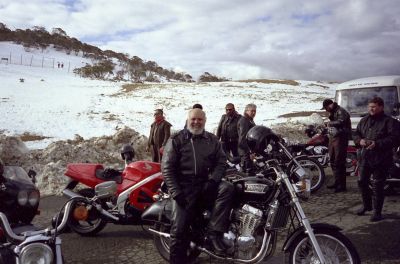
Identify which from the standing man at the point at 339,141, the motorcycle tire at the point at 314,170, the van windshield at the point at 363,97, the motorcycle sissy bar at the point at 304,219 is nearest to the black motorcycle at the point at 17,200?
the motorcycle sissy bar at the point at 304,219

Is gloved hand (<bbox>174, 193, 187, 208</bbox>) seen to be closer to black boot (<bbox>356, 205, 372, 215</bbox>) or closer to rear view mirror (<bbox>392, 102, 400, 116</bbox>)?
black boot (<bbox>356, 205, 372, 215</bbox>)

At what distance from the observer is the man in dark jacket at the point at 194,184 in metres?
3.89

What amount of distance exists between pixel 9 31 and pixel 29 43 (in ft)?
28.4

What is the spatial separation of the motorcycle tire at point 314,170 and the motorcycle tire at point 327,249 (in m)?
4.03

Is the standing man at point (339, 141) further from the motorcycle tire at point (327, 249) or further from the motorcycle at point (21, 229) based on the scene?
the motorcycle at point (21, 229)

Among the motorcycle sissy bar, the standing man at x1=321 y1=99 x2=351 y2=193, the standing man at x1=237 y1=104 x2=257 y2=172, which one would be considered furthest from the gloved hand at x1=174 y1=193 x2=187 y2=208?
the standing man at x1=321 y1=99 x2=351 y2=193

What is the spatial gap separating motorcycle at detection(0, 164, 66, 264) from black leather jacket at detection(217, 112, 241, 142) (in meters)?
5.57

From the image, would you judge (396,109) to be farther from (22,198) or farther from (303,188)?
(22,198)

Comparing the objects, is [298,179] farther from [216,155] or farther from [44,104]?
[44,104]

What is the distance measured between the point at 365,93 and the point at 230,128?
4391 mm

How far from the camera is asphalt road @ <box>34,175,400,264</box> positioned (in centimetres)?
470

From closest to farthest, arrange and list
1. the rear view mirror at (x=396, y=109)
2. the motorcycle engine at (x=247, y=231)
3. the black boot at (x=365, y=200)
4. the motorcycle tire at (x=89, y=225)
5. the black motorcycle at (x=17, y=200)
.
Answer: the black motorcycle at (x=17, y=200)
the motorcycle engine at (x=247, y=231)
the motorcycle tire at (x=89, y=225)
the black boot at (x=365, y=200)
the rear view mirror at (x=396, y=109)

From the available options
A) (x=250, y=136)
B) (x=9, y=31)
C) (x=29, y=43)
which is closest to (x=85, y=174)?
(x=250, y=136)

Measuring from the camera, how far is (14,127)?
62.3 ft
